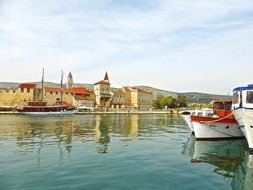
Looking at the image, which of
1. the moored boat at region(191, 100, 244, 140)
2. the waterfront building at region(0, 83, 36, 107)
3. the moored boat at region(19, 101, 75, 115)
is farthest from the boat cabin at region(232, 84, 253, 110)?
A: the waterfront building at region(0, 83, 36, 107)

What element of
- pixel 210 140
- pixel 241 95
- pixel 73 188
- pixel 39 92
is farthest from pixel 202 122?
pixel 39 92

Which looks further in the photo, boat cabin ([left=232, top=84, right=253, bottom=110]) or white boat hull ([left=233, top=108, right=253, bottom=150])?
boat cabin ([left=232, top=84, right=253, bottom=110])

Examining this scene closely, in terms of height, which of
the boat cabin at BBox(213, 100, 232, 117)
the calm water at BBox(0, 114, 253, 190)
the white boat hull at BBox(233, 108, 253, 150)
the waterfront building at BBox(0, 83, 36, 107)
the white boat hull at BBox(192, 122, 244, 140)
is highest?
the waterfront building at BBox(0, 83, 36, 107)

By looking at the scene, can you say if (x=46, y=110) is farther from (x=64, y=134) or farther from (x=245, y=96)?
(x=245, y=96)

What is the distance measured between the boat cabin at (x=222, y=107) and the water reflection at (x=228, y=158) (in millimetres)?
3874

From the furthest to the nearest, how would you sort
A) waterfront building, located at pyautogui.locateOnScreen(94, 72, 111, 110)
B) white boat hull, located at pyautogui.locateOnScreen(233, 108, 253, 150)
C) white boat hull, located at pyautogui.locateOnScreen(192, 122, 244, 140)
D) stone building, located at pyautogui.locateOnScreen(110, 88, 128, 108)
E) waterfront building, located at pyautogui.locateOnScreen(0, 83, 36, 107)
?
stone building, located at pyautogui.locateOnScreen(110, 88, 128, 108) → waterfront building, located at pyautogui.locateOnScreen(94, 72, 111, 110) → waterfront building, located at pyautogui.locateOnScreen(0, 83, 36, 107) → white boat hull, located at pyautogui.locateOnScreen(192, 122, 244, 140) → white boat hull, located at pyautogui.locateOnScreen(233, 108, 253, 150)

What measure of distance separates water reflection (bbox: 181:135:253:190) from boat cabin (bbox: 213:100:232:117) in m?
3.87

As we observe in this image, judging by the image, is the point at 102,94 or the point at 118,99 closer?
the point at 102,94

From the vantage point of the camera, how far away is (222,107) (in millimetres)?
38375

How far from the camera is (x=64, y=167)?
18.8 meters

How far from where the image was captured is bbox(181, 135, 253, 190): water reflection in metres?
17.4

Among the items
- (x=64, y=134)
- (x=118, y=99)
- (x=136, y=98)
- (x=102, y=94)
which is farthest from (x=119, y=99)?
(x=64, y=134)

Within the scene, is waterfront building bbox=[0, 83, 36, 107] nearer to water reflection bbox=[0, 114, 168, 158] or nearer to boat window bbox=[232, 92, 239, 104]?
water reflection bbox=[0, 114, 168, 158]

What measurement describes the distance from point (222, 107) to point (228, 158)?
15.9 m
